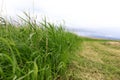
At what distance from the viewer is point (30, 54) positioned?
8.82 feet

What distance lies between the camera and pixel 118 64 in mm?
4320

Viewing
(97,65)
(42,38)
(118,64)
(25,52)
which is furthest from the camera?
(118,64)

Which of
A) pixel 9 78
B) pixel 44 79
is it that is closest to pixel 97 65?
pixel 44 79

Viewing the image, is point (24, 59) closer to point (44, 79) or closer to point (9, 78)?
point (44, 79)

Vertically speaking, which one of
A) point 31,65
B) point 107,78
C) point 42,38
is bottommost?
point 107,78

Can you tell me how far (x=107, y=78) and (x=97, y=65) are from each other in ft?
1.38

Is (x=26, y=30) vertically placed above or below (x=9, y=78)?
above

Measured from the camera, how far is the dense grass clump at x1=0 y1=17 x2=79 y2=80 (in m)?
2.29

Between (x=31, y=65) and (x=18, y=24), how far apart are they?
122cm

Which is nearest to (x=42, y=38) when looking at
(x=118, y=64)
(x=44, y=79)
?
(x=44, y=79)

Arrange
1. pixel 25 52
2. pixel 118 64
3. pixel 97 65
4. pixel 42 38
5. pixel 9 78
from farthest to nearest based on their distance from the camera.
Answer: pixel 118 64 < pixel 97 65 < pixel 42 38 < pixel 25 52 < pixel 9 78

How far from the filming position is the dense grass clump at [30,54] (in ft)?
7.51

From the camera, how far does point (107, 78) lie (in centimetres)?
332

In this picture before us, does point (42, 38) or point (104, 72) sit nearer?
point (42, 38)
